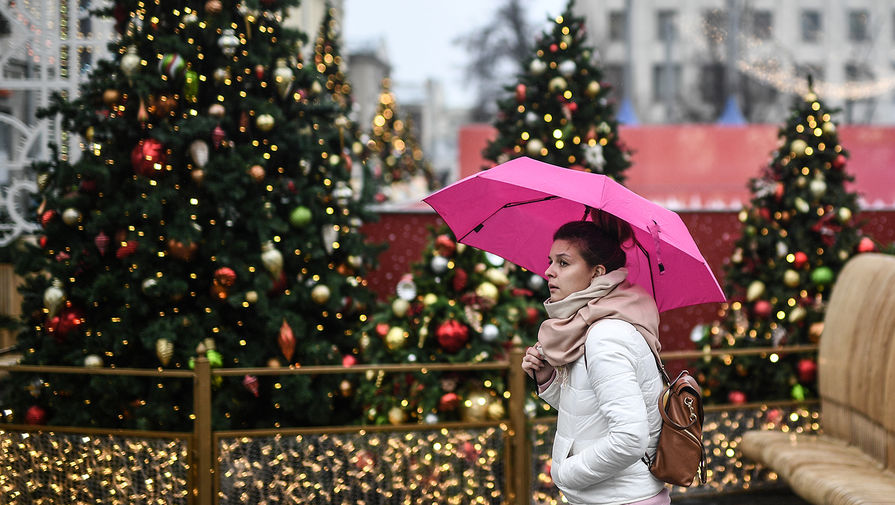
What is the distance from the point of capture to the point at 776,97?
157 ft

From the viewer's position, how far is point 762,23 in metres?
51.6

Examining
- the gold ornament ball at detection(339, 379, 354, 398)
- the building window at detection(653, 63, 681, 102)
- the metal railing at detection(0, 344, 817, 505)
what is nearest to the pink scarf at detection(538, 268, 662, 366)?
the metal railing at detection(0, 344, 817, 505)

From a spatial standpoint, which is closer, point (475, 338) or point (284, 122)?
point (475, 338)

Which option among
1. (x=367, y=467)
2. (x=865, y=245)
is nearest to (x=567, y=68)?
(x=865, y=245)

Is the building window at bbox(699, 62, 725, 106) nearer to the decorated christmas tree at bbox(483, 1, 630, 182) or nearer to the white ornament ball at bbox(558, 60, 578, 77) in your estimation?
the decorated christmas tree at bbox(483, 1, 630, 182)

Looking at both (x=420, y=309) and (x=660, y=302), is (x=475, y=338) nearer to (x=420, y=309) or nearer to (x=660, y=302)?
(x=420, y=309)

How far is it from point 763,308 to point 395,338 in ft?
10.2

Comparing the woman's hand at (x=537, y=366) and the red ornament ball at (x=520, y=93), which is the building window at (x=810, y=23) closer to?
the red ornament ball at (x=520, y=93)

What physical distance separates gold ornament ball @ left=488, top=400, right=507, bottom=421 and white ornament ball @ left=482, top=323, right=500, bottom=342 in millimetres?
429

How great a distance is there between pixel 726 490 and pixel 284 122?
13.6ft

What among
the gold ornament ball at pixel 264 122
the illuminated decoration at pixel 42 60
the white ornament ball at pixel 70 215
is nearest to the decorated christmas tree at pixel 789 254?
the gold ornament ball at pixel 264 122

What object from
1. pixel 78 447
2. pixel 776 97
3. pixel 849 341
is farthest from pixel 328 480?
pixel 776 97

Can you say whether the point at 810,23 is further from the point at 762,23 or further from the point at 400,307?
the point at 400,307

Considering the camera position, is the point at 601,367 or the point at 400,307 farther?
the point at 400,307
